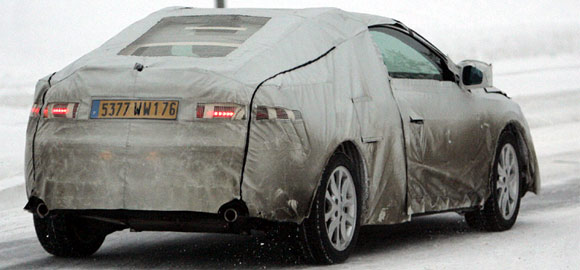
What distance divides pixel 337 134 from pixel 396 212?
103cm

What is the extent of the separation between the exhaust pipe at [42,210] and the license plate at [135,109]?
2.10 ft

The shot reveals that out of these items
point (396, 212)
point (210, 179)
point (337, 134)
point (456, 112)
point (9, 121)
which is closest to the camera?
point (210, 179)

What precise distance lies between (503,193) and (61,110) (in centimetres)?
388

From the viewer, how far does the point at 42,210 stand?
7.37 m

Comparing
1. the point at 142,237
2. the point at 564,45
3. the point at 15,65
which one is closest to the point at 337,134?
the point at 142,237

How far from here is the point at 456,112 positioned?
356 inches

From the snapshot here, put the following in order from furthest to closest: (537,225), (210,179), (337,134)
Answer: (537,225) → (337,134) → (210,179)

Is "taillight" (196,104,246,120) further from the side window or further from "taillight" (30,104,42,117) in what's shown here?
the side window

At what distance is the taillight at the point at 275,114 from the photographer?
22.6 feet

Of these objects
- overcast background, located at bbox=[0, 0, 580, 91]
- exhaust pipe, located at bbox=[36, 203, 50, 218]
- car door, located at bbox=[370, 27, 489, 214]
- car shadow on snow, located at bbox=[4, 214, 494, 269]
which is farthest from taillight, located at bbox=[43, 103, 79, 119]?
overcast background, located at bbox=[0, 0, 580, 91]

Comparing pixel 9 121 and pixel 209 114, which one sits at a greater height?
pixel 209 114

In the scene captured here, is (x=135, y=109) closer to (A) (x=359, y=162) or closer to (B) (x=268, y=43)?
(B) (x=268, y=43)

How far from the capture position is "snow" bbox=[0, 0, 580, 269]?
8.00 meters

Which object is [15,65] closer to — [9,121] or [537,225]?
[9,121]
